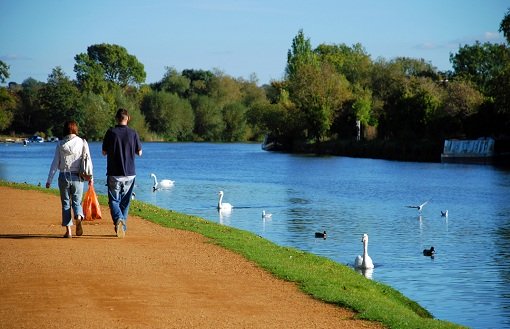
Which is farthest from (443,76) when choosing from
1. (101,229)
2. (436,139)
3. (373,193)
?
(101,229)

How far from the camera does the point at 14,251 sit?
1527cm

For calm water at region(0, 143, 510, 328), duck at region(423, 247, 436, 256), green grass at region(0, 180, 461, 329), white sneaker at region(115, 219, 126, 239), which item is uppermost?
white sneaker at region(115, 219, 126, 239)

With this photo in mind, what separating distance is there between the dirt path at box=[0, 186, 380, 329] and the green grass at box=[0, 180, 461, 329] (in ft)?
0.91

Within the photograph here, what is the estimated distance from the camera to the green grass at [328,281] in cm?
1174

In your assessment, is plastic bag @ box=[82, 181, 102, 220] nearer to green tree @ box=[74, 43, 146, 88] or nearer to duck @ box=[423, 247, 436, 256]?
duck @ box=[423, 247, 436, 256]

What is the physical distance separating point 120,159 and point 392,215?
19.6m

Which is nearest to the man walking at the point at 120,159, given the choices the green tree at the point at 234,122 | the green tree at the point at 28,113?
the green tree at the point at 234,122

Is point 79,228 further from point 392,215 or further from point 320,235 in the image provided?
point 392,215

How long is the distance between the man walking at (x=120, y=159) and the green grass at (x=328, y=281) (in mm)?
Answer: 2054

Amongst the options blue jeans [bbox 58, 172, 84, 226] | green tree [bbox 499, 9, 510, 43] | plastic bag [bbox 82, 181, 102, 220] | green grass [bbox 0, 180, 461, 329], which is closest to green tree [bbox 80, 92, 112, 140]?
Result: green tree [bbox 499, 9, 510, 43]

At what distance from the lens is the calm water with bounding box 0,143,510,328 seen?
61.0ft

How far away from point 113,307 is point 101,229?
749 centimetres

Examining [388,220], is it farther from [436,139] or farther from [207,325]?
[436,139]

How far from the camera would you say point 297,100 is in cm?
10312
